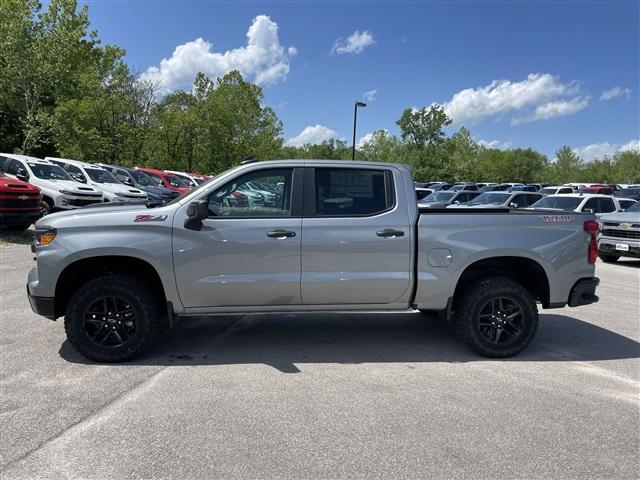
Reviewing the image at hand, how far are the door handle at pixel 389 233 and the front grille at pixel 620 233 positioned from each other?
30.7 feet

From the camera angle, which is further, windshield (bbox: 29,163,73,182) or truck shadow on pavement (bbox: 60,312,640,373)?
windshield (bbox: 29,163,73,182)

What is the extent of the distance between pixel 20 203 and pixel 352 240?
31.9ft

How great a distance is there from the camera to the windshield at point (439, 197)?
20.7 meters

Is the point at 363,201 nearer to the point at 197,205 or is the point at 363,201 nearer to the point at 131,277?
the point at 197,205

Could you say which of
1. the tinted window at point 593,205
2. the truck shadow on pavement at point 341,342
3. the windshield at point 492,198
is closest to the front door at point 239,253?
the truck shadow on pavement at point 341,342

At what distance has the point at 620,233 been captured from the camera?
1142 cm

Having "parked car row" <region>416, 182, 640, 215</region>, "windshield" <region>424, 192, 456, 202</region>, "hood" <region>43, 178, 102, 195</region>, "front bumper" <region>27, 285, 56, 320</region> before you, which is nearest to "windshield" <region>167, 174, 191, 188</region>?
"hood" <region>43, 178, 102, 195</region>

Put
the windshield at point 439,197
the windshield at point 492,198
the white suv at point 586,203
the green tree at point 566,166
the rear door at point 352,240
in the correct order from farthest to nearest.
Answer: the green tree at point 566,166, the windshield at point 439,197, the windshield at point 492,198, the white suv at point 586,203, the rear door at point 352,240

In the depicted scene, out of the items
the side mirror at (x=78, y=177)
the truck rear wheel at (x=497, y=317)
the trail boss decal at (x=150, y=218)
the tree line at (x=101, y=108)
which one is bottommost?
the truck rear wheel at (x=497, y=317)

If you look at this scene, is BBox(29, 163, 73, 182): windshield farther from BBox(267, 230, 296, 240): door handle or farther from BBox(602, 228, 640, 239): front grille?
BBox(602, 228, 640, 239): front grille

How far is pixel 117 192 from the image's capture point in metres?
15.2

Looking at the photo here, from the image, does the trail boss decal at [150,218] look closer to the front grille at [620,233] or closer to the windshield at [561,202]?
the front grille at [620,233]

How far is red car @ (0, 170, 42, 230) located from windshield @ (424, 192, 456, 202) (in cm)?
1492

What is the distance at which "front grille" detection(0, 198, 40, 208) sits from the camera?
10586 mm
